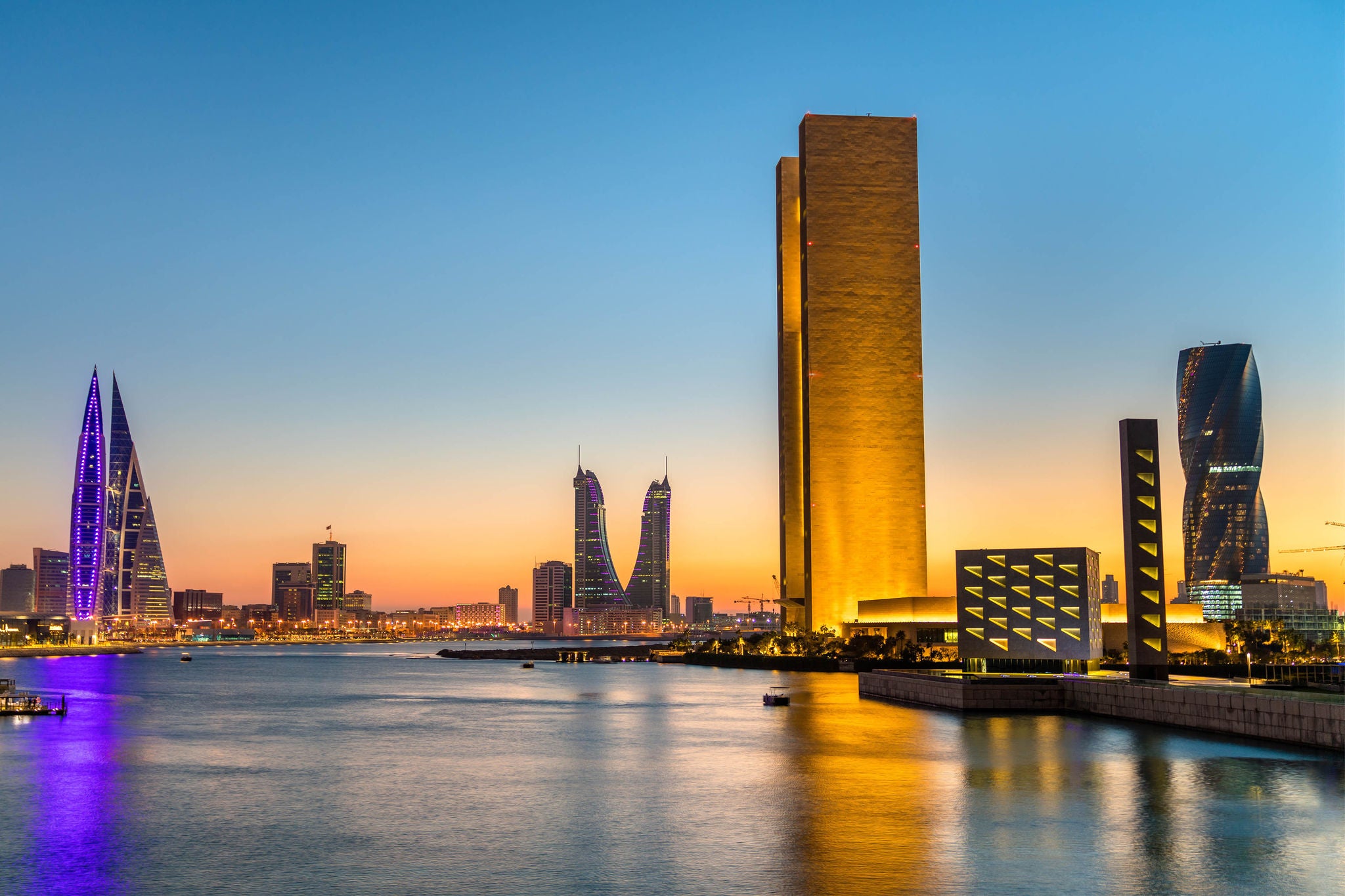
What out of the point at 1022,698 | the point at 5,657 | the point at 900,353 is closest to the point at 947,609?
the point at 900,353

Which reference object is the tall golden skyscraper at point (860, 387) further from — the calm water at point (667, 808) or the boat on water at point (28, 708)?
the boat on water at point (28, 708)

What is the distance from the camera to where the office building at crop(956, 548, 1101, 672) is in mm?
90000

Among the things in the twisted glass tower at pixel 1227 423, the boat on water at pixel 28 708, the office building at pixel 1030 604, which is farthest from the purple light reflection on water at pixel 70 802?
the twisted glass tower at pixel 1227 423

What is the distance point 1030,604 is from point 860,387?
166ft

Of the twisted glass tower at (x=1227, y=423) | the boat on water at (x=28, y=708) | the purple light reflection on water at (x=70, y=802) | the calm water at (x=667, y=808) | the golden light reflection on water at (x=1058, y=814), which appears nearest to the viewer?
the golden light reflection on water at (x=1058, y=814)

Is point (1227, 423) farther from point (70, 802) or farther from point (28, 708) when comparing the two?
point (70, 802)

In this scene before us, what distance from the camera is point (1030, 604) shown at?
92188 mm

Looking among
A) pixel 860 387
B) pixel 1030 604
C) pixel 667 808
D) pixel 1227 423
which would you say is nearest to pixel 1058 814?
pixel 667 808

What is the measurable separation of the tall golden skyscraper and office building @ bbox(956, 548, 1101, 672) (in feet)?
136

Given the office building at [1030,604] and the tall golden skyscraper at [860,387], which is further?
the tall golden skyscraper at [860,387]

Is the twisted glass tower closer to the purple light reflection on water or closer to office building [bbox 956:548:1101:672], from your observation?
office building [bbox 956:548:1101:672]

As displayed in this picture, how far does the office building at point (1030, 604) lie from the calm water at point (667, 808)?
35809 millimetres

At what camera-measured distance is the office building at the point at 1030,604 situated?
295 ft

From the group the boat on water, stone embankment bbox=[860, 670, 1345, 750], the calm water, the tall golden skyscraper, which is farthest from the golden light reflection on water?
the tall golden skyscraper
